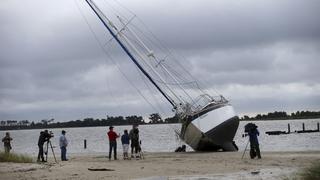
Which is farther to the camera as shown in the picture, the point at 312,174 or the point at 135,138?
the point at 135,138

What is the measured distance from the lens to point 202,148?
3881 cm

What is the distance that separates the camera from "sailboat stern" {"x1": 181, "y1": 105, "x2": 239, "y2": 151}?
37.6 meters

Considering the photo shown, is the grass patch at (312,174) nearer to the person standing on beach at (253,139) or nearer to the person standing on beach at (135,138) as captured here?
the person standing on beach at (253,139)

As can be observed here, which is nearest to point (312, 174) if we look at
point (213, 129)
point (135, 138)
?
point (135, 138)

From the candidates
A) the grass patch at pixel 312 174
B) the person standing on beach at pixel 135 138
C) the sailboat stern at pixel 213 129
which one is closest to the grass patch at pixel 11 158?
the person standing on beach at pixel 135 138

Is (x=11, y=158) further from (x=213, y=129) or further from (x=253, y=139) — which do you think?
(x=213, y=129)

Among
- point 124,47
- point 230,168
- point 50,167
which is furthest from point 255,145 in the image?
point 124,47

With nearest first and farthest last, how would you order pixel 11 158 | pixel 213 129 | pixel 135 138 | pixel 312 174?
pixel 312 174 < pixel 11 158 < pixel 135 138 < pixel 213 129

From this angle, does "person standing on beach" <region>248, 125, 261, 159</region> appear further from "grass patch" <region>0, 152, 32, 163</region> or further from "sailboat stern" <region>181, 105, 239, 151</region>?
"grass patch" <region>0, 152, 32, 163</region>

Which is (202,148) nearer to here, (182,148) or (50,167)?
(182,148)

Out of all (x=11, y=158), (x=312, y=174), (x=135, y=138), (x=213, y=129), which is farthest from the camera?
(x=213, y=129)

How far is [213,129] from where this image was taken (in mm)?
37562

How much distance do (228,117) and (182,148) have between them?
572cm

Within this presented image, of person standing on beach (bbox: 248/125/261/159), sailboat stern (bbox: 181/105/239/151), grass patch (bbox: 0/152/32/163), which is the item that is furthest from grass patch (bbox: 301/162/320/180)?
sailboat stern (bbox: 181/105/239/151)
